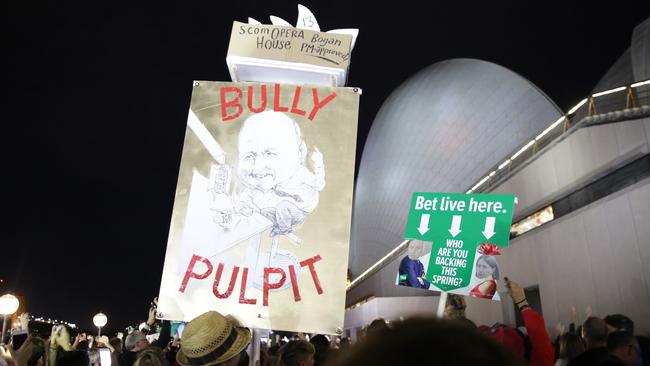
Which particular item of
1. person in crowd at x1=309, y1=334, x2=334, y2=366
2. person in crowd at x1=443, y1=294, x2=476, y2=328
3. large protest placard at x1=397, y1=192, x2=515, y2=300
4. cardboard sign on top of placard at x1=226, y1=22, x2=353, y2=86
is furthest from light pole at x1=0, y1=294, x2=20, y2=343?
person in crowd at x1=443, y1=294, x2=476, y2=328

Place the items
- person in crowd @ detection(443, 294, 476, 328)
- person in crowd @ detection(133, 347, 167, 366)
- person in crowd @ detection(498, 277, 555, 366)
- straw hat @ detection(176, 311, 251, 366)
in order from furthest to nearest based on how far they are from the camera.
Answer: person in crowd @ detection(443, 294, 476, 328)
person in crowd @ detection(133, 347, 167, 366)
person in crowd @ detection(498, 277, 555, 366)
straw hat @ detection(176, 311, 251, 366)

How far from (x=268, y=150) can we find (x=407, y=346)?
123 inches

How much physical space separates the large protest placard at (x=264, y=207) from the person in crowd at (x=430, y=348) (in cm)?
260

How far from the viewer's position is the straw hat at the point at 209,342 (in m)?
2.54

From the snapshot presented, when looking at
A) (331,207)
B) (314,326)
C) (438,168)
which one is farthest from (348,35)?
(438,168)

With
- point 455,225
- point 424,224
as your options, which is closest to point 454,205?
point 455,225

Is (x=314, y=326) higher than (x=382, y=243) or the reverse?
the reverse

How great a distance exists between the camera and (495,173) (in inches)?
622

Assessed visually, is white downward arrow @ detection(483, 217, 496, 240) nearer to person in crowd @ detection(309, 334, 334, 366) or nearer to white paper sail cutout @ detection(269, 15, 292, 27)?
person in crowd @ detection(309, 334, 334, 366)

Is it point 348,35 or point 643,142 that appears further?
point 643,142

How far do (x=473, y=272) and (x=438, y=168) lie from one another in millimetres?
34208

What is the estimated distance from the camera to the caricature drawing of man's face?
11.8 feet

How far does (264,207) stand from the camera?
11.5ft

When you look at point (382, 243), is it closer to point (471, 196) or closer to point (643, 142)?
point (643, 142)
